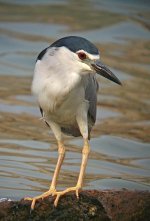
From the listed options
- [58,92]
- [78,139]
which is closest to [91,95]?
[58,92]

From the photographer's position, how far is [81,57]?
23.4 feet

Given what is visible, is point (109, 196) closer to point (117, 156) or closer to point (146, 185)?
point (146, 185)

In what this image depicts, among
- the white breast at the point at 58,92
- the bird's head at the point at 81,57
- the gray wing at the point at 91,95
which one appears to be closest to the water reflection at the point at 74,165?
the gray wing at the point at 91,95

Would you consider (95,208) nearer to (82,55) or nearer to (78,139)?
(82,55)

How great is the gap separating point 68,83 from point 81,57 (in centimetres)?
27

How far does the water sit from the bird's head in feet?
7.67

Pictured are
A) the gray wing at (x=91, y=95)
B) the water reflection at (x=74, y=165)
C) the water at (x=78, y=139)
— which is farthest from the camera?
the water at (x=78, y=139)

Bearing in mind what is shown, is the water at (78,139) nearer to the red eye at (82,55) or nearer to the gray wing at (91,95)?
the gray wing at (91,95)

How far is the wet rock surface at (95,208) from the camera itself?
→ 22.0ft

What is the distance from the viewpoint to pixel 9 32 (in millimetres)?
15992

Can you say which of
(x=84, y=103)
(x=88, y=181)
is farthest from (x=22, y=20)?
(x=84, y=103)

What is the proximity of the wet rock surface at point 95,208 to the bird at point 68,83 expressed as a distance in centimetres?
18

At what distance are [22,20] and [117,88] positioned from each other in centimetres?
330

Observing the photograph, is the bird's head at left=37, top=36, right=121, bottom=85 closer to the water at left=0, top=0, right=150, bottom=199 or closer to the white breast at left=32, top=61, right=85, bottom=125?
the white breast at left=32, top=61, right=85, bottom=125
